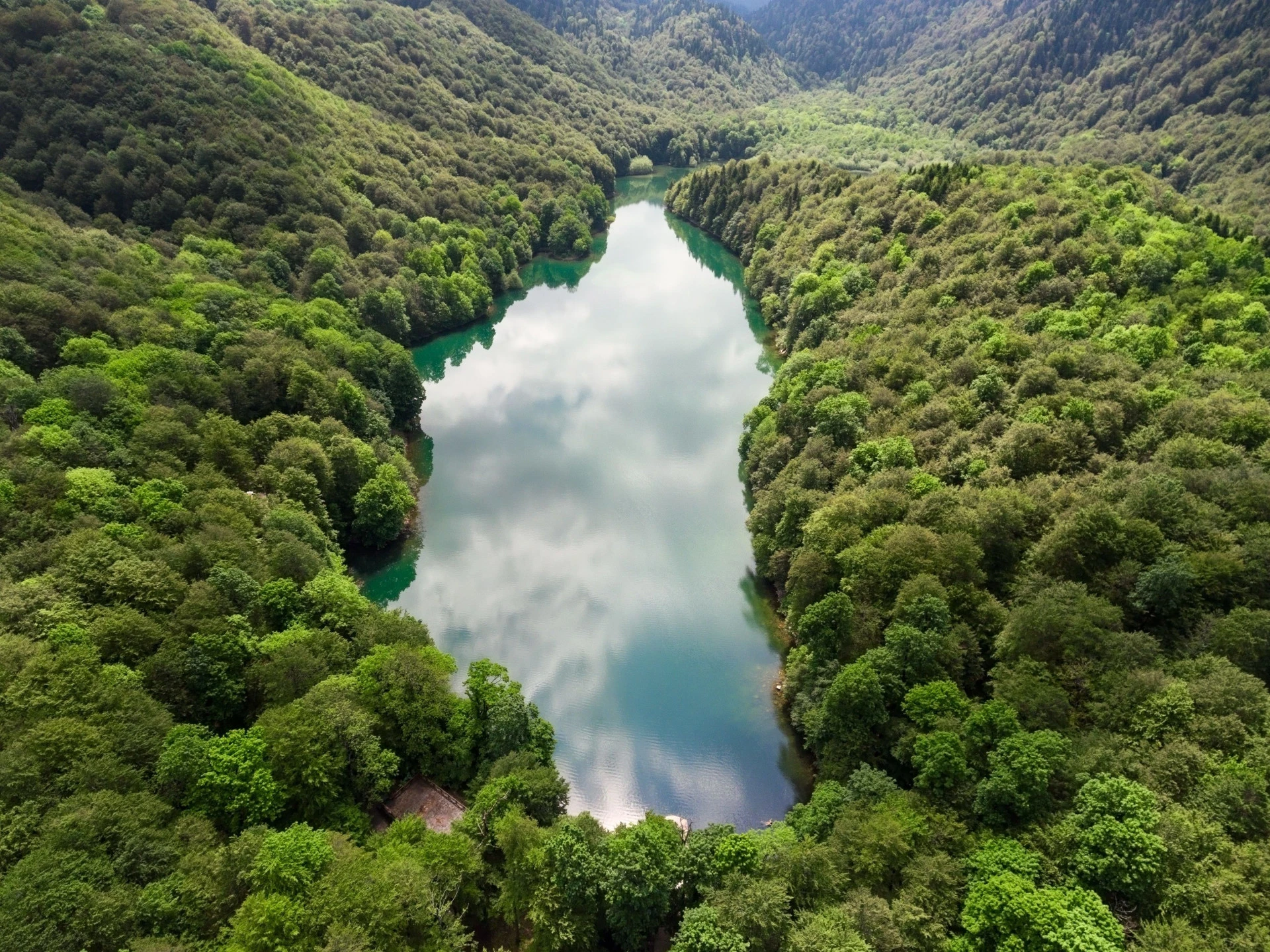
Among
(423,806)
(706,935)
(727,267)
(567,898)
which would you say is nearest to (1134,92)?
(727,267)

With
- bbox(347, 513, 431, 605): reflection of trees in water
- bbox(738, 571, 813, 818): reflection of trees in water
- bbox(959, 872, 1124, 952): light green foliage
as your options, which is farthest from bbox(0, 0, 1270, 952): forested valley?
bbox(738, 571, 813, 818): reflection of trees in water

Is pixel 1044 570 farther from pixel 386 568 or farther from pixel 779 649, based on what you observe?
pixel 386 568

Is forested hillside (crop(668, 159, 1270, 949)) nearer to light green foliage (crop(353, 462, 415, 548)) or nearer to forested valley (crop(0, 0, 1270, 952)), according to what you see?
forested valley (crop(0, 0, 1270, 952))

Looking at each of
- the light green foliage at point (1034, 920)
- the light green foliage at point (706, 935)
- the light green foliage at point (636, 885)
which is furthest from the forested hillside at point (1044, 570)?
the light green foliage at point (636, 885)

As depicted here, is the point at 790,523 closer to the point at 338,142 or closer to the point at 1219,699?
the point at 1219,699

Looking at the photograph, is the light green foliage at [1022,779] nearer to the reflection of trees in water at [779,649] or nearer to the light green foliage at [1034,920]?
the light green foliage at [1034,920]

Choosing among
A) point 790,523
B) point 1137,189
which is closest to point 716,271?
point 1137,189
